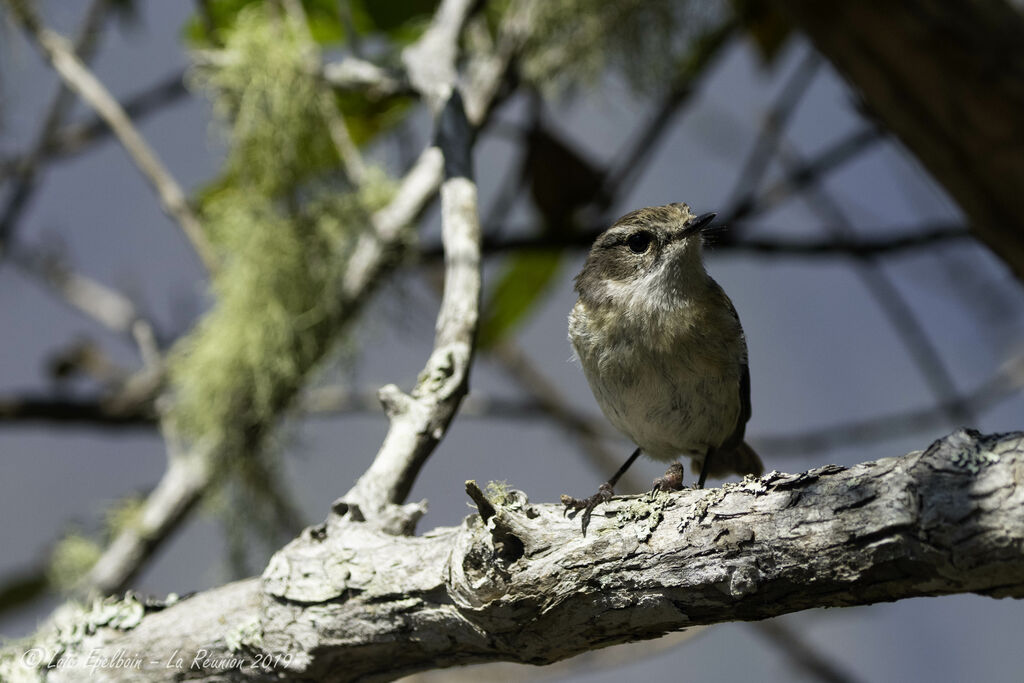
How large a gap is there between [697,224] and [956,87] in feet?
2.70

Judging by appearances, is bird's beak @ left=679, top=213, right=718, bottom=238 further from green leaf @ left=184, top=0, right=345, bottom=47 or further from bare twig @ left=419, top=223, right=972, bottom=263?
green leaf @ left=184, top=0, right=345, bottom=47

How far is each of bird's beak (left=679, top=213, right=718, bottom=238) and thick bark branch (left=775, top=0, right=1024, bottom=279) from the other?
0.70m

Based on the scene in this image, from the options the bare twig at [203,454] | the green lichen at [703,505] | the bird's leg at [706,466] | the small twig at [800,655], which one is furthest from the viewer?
the small twig at [800,655]

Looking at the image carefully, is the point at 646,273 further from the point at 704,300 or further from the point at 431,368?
the point at 431,368

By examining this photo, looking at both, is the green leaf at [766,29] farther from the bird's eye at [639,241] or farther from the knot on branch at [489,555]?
Result: the knot on branch at [489,555]

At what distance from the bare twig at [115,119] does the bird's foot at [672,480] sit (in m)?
2.00

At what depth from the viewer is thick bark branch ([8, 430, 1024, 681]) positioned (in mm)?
1313

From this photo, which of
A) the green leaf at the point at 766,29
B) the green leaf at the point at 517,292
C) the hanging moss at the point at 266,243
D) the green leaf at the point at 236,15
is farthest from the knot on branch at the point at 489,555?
the green leaf at the point at 766,29

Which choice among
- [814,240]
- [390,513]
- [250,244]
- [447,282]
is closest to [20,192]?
[250,244]

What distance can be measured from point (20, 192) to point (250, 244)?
57.9 inches

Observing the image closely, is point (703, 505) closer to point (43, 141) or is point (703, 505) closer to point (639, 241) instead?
point (639, 241)

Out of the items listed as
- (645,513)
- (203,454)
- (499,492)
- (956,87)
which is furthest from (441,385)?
(956,87)

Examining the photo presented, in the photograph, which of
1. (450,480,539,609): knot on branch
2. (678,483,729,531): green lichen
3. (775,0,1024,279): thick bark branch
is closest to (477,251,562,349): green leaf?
(775,0,1024,279): thick bark branch

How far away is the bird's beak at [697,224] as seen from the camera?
2.61m
